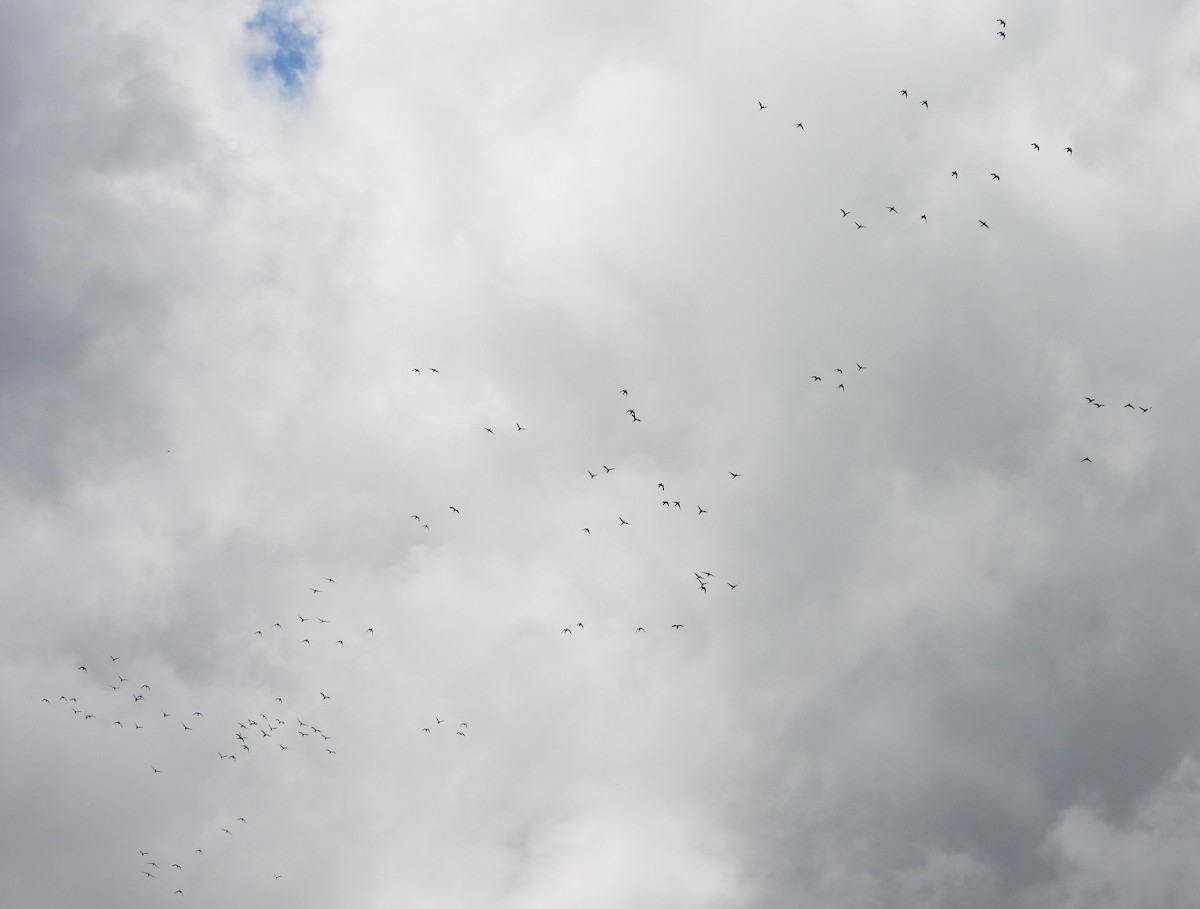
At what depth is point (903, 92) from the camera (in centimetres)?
18462

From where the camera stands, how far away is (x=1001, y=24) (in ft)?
623

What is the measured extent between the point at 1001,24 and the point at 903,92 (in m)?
21.7
